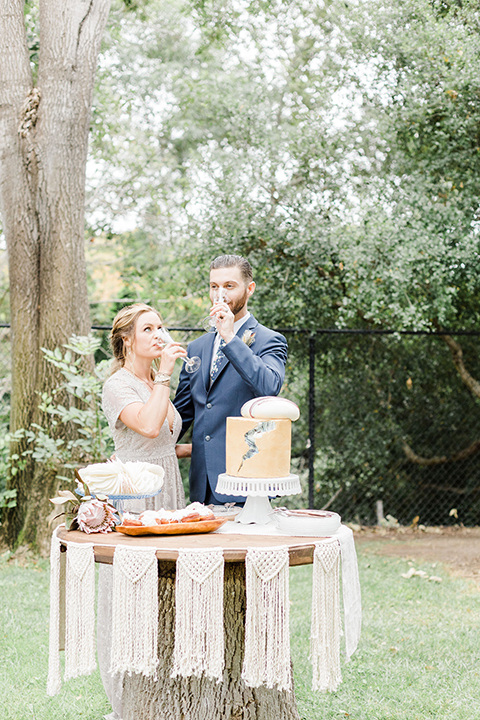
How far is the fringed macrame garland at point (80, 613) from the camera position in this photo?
6.40 ft

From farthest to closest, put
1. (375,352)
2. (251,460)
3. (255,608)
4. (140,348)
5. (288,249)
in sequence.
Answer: (375,352)
(288,249)
(140,348)
(251,460)
(255,608)

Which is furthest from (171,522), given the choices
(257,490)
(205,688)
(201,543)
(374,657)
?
(374,657)

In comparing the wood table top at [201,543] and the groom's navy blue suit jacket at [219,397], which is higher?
the groom's navy blue suit jacket at [219,397]

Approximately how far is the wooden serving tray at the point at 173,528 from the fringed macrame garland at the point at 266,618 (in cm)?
23

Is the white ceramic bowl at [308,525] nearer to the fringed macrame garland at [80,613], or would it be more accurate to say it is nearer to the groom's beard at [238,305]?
the fringed macrame garland at [80,613]

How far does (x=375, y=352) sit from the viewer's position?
7141 mm

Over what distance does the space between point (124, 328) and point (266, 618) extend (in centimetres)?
120

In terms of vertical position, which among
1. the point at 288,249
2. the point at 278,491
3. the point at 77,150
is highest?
the point at 77,150

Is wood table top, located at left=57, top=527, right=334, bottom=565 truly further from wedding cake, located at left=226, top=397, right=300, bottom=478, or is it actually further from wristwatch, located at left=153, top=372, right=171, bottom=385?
wristwatch, located at left=153, top=372, right=171, bottom=385

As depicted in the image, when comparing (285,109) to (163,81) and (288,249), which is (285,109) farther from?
(288,249)

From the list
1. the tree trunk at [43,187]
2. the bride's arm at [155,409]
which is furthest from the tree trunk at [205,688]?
the tree trunk at [43,187]

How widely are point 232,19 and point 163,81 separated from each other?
394 cm

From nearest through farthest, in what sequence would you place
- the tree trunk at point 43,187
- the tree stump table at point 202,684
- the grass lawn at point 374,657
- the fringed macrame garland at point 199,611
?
the fringed macrame garland at point 199,611, the tree stump table at point 202,684, the grass lawn at point 374,657, the tree trunk at point 43,187

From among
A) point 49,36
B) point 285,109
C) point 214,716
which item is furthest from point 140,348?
point 285,109
